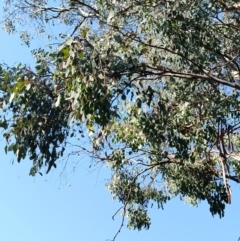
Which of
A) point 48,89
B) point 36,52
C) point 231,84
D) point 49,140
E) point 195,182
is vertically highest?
point 36,52

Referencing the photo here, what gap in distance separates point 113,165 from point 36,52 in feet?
7.55

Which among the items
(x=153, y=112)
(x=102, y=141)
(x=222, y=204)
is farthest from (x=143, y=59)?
(x=222, y=204)

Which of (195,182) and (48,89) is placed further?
(195,182)

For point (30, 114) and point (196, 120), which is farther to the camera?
point (196, 120)

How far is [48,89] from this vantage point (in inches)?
224

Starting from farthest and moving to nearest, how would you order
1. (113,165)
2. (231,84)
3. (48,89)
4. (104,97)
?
(113,165) → (231,84) → (48,89) → (104,97)

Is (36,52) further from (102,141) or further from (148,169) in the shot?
(148,169)

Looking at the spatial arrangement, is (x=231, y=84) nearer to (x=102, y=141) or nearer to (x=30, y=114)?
(x=102, y=141)

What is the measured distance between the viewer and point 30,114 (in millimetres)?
5602

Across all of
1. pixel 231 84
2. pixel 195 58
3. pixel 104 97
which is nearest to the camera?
pixel 104 97

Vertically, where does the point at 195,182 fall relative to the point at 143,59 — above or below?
below

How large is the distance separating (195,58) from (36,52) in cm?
302

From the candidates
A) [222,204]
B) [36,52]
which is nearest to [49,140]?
[36,52]

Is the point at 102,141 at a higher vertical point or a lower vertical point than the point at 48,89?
higher
